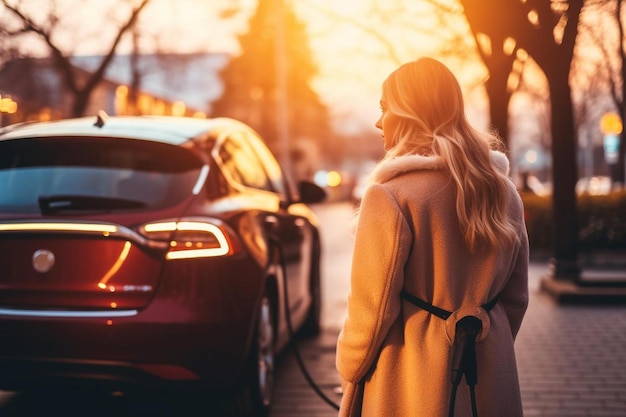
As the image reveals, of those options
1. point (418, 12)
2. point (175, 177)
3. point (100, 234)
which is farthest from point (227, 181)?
point (418, 12)

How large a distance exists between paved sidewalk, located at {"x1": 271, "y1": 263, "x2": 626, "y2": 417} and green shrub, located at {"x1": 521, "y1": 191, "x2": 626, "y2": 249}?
764 centimetres

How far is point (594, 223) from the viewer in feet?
55.9

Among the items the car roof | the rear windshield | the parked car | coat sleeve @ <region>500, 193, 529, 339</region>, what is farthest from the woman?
the car roof

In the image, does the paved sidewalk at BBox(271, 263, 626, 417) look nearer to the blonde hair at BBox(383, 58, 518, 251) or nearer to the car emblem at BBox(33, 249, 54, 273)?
the car emblem at BBox(33, 249, 54, 273)

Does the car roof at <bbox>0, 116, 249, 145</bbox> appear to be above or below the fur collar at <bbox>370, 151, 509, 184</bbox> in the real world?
above

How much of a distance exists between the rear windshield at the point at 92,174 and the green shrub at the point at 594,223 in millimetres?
13077

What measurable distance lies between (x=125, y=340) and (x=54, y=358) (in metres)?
0.34

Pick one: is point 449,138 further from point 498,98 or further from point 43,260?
point 498,98

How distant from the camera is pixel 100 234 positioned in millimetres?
4250

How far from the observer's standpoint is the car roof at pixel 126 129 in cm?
480

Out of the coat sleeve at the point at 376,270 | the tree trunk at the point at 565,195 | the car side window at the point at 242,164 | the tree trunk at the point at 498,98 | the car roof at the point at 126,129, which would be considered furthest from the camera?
the tree trunk at the point at 565,195

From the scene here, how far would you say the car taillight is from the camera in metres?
4.32

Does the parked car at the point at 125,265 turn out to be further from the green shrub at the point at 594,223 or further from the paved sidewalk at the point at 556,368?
the green shrub at the point at 594,223

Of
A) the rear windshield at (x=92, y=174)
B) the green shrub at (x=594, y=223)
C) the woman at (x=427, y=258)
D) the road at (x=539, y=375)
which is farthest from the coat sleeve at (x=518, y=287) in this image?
the green shrub at (x=594, y=223)
